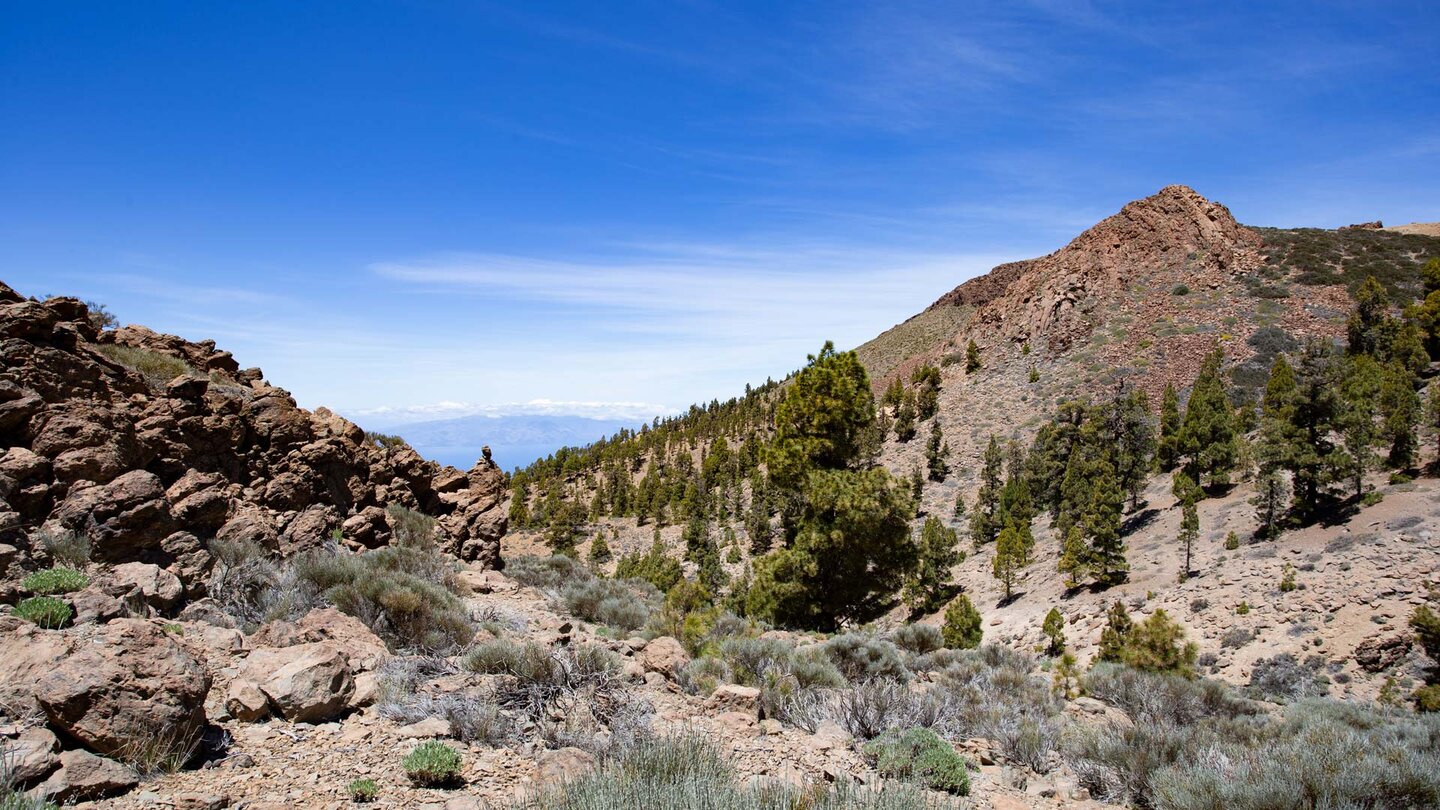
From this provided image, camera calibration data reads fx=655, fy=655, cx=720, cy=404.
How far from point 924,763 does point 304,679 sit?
5.39m

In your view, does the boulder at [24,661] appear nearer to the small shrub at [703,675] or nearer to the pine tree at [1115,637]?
the small shrub at [703,675]

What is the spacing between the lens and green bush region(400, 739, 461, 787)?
4707mm

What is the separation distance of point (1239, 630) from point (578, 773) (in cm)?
2206

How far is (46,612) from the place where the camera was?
5.38 m

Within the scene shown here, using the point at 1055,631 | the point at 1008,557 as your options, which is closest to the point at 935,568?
the point at 1008,557

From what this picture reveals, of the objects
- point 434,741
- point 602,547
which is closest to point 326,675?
point 434,741

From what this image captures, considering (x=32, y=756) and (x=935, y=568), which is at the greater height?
(x=32, y=756)

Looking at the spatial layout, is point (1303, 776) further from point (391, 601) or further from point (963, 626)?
point (963, 626)

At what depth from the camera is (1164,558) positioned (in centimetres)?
2612

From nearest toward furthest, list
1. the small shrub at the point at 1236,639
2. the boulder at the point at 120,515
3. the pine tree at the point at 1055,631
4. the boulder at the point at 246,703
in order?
the boulder at the point at 246,703, the boulder at the point at 120,515, the small shrub at the point at 1236,639, the pine tree at the point at 1055,631

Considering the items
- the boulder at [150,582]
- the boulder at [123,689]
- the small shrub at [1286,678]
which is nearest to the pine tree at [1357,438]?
the small shrub at [1286,678]

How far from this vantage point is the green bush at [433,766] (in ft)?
15.4

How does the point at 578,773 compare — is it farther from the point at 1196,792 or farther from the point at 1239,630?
the point at 1239,630

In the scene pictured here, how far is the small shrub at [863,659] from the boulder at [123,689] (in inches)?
299
